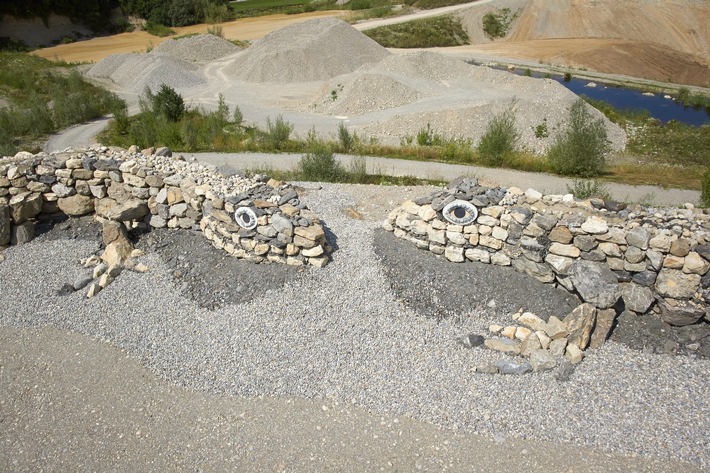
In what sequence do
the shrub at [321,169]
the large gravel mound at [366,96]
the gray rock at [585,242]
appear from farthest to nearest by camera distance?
the large gravel mound at [366,96], the shrub at [321,169], the gray rock at [585,242]

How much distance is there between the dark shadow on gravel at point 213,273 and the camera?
9.58 m

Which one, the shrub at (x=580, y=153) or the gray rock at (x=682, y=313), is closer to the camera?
the gray rock at (x=682, y=313)

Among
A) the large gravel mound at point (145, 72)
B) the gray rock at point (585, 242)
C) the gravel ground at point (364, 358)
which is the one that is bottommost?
the gravel ground at point (364, 358)

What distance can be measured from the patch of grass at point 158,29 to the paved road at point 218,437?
56135 millimetres

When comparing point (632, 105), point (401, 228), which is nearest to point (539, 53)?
point (632, 105)

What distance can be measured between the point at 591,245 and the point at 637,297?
122 cm

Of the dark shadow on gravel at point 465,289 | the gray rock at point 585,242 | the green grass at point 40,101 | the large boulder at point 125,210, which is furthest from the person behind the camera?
the green grass at point 40,101

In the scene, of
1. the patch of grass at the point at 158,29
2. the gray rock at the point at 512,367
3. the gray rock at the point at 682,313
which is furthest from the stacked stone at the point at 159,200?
the patch of grass at the point at 158,29

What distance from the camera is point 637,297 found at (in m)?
8.62

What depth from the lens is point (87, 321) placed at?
933 centimetres

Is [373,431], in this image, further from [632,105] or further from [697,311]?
[632,105]

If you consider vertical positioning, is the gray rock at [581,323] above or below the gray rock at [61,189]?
below

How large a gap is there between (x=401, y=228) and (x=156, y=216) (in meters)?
5.93

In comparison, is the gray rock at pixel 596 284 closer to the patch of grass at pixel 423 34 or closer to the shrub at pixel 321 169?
the shrub at pixel 321 169
